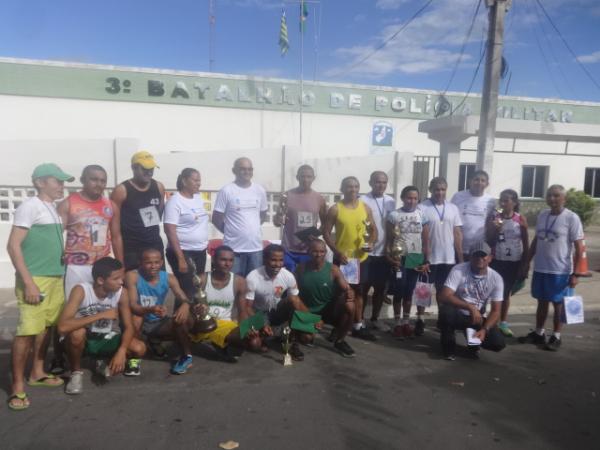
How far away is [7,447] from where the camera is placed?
2684 millimetres

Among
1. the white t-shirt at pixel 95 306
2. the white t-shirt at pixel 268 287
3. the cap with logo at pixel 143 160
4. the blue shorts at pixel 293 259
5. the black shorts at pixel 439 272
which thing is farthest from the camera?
the black shorts at pixel 439 272

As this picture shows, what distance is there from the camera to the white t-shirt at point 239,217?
457 cm

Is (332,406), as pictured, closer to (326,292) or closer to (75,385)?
(326,292)

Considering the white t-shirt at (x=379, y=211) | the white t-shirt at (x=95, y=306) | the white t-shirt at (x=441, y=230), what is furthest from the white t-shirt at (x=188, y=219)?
the white t-shirt at (x=441, y=230)

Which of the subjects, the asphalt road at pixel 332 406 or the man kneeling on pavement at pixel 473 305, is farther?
the man kneeling on pavement at pixel 473 305

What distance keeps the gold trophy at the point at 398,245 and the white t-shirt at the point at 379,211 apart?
0.16 meters

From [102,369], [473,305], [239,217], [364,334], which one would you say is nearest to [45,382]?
[102,369]

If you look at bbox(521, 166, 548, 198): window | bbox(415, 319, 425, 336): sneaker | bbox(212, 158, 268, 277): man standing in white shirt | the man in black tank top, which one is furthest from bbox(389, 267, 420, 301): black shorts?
bbox(521, 166, 548, 198): window

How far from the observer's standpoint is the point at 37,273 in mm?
3316

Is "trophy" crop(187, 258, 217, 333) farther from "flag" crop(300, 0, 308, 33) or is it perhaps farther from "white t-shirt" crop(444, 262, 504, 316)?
"flag" crop(300, 0, 308, 33)

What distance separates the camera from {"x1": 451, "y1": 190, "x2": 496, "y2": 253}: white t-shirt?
16.0ft

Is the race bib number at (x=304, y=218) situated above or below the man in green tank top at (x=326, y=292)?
above

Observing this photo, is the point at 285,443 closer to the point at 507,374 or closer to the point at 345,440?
the point at 345,440

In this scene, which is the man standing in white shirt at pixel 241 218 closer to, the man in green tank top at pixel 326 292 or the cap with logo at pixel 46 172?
the man in green tank top at pixel 326 292
